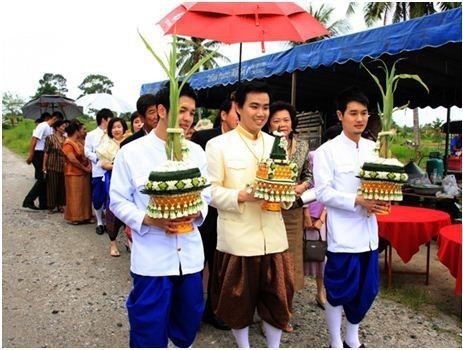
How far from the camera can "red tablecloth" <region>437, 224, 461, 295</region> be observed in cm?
350

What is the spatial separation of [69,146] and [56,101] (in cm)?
691

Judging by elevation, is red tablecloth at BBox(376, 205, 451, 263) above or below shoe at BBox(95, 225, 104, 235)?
above

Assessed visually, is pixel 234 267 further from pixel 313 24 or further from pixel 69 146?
pixel 69 146

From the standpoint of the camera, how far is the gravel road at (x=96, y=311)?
3.33 metres

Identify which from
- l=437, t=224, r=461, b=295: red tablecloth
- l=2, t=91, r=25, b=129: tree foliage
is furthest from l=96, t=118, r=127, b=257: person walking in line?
l=2, t=91, r=25, b=129: tree foliage

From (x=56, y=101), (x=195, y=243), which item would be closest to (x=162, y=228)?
(x=195, y=243)

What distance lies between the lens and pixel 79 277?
471 centimetres

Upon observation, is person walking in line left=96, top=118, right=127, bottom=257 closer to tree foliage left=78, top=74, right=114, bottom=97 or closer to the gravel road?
the gravel road

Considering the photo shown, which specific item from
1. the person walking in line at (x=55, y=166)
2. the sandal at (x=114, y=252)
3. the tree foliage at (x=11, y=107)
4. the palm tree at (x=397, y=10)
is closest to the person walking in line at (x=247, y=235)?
the sandal at (x=114, y=252)

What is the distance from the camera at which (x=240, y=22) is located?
155 inches

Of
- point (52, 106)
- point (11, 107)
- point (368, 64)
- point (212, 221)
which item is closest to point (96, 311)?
point (212, 221)

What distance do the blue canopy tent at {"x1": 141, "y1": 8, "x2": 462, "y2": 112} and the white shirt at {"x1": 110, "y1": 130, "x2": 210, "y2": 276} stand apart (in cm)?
188

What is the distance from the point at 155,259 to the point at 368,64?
4.87 metres

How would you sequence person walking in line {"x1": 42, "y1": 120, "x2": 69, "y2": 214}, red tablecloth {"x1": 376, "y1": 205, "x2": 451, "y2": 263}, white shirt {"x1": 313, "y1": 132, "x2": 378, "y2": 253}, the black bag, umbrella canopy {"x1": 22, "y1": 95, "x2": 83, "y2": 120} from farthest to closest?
umbrella canopy {"x1": 22, "y1": 95, "x2": 83, "y2": 120} → person walking in line {"x1": 42, "y1": 120, "x2": 69, "y2": 214} → red tablecloth {"x1": 376, "y1": 205, "x2": 451, "y2": 263} → the black bag → white shirt {"x1": 313, "y1": 132, "x2": 378, "y2": 253}
